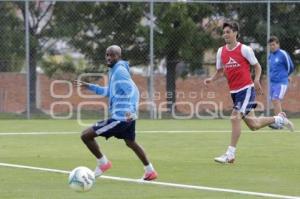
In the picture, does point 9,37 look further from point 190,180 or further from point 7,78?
point 190,180

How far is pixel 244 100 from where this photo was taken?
1349cm

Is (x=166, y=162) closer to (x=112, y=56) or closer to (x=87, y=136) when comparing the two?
(x=87, y=136)

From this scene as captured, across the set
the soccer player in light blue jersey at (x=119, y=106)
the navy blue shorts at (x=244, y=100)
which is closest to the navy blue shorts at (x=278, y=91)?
the navy blue shorts at (x=244, y=100)

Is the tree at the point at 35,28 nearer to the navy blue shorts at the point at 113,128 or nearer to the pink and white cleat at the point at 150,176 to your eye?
the navy blue shorts at the point at 113,128

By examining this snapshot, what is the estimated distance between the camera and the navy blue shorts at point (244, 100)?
1344 centimetres

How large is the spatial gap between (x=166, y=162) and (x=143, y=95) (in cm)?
1304

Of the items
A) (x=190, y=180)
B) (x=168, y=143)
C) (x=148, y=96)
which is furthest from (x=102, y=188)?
(x=148, y=96)

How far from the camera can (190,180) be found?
1101 cm

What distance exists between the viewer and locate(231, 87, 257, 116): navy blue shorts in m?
13.4

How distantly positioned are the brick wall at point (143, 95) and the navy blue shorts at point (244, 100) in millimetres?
12393

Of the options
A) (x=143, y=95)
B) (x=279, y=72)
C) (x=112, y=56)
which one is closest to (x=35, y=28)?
(x=143, y=95)

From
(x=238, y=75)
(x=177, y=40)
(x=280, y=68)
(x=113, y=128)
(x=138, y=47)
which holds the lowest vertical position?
(x=113, y=128)

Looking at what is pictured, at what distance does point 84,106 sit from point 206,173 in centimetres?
1510

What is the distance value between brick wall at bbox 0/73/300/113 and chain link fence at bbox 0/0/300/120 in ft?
0.10
